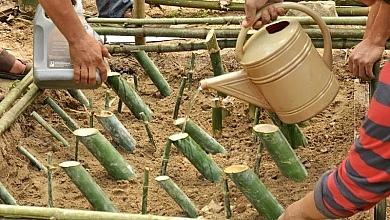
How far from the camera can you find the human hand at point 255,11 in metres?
2.88

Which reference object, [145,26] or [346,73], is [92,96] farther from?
[346,73]

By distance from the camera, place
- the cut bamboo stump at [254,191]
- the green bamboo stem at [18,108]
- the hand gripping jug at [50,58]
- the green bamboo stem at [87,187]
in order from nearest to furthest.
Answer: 1. the cut bamboo stump at [254,191]
2. the green bamboo stem at [87,187]
3. the hand gripping jug at [50,58]
4. the green bamboo stem at [18,108]

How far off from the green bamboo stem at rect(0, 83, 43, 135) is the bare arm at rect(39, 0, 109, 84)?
1.26 ft

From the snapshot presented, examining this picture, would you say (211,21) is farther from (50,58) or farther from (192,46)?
(50,58)

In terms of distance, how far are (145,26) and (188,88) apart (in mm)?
384

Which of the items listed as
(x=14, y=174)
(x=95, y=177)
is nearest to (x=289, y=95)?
(x=95, y=177)

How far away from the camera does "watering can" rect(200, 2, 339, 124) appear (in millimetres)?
2821

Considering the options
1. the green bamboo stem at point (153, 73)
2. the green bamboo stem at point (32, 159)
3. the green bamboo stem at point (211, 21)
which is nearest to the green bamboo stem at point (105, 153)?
the green bamboo stem at point (32, 159)

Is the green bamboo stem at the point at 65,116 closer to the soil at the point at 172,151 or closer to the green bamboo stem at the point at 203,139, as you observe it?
the soil at the point at 172,151

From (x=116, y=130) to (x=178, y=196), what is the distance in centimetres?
65

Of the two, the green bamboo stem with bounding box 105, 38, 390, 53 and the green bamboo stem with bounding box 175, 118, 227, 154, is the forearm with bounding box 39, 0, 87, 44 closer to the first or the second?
the green bamboo stem with bounding box 175, 118, 227, 154

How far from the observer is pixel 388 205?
2844mm

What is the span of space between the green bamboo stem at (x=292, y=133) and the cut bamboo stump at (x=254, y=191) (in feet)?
2.00

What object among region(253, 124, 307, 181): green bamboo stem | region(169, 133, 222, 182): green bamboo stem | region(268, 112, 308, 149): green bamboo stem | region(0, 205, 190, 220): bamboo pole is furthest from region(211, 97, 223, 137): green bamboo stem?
region(0, 205, 190, 220): bamboo pole
